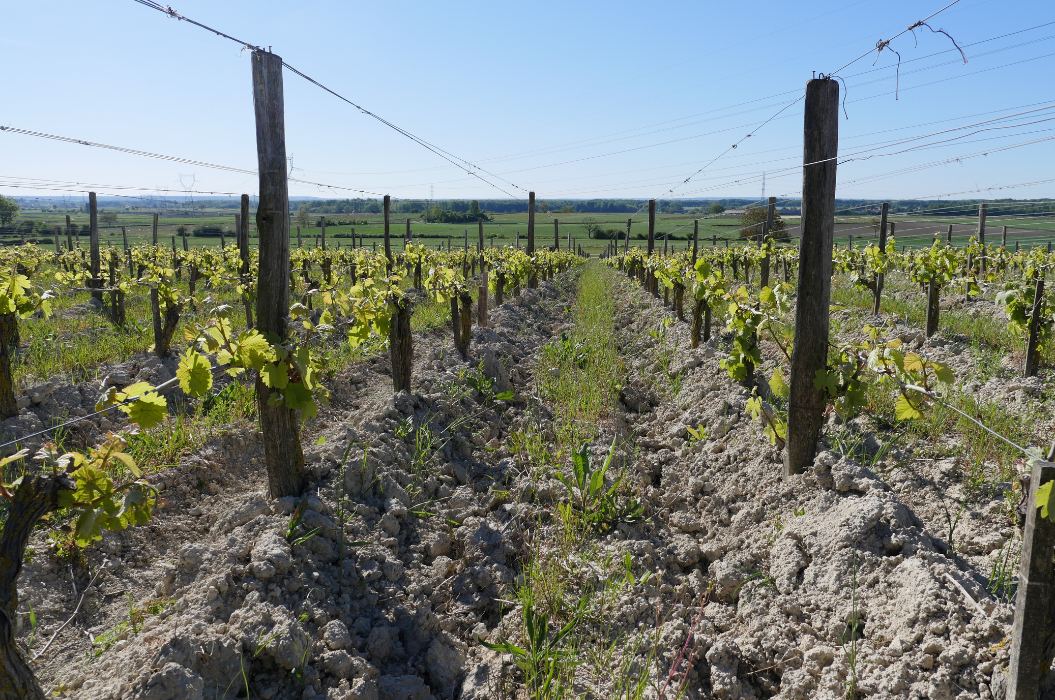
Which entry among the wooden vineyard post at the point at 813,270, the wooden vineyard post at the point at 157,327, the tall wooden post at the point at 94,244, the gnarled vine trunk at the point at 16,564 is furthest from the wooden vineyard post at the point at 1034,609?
the tall wooden post at the point at 94,244

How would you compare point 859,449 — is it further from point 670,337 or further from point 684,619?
point 670,337

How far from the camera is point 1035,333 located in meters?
6.37

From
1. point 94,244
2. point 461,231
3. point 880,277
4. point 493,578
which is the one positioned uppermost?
point 461,231

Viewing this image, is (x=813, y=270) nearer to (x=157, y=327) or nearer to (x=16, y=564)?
(x=16, y=564)

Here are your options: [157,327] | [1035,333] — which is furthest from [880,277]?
[157,327]

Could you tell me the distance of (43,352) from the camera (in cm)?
710

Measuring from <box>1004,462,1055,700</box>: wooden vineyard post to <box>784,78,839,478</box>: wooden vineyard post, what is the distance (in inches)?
79.9

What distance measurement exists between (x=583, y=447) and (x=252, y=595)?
2.39 metres

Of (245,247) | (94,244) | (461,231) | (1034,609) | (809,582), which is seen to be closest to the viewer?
(1034,609)

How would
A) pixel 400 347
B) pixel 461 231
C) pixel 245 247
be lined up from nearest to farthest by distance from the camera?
pixel 400 347 → pixel 245 247 → pixel 461 231

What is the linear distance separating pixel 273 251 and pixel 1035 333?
7504mm

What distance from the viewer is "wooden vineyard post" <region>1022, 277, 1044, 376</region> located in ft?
20.7

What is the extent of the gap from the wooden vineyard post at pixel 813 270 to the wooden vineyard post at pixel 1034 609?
6.66 ft

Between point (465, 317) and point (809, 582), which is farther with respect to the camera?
point (465, 317)
